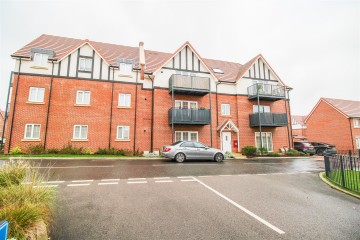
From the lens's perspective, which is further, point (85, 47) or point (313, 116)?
point (313, 116)

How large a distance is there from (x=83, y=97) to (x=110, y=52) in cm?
712

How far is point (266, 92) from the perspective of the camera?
2097 centimetres

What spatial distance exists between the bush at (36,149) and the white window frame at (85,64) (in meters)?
7.94

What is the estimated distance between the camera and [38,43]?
18000mm

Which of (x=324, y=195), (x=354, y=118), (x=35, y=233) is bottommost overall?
(x=324, y=195)

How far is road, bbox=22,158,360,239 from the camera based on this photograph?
3.27 meters

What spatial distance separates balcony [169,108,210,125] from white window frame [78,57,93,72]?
9253 mm

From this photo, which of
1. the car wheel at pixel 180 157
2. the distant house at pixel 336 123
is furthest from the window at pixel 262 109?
the distant house at pixel 336 123

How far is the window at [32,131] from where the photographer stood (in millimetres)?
15016

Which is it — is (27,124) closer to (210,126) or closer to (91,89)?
(91,89)

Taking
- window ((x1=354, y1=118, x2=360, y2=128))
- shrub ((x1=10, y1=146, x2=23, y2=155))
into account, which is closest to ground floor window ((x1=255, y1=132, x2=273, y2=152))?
window ((x1=354, y1=118, x2=360, y2=128))

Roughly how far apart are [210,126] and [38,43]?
20.0 meters

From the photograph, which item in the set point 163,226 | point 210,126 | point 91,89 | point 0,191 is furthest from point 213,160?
point 91,89

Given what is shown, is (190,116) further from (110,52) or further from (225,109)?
(110,52)
